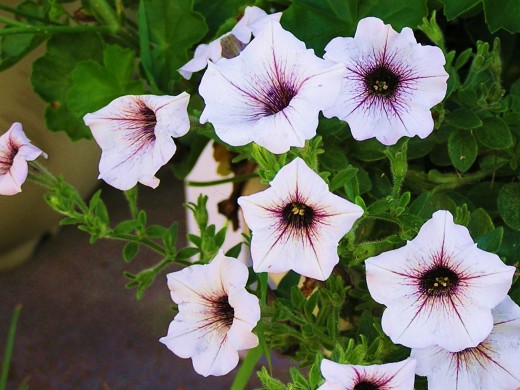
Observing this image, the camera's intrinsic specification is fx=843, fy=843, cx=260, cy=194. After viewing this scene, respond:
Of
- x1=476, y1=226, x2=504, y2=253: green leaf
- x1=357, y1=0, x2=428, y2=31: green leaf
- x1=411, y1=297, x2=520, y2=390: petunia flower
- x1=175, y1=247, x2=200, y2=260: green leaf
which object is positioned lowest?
x1=175, y1=247, x2=200, y2=260: green leaf

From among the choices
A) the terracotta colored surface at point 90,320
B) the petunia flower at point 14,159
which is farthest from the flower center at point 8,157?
the terracotta colored surface at point 90,320

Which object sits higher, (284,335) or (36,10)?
(36,10)

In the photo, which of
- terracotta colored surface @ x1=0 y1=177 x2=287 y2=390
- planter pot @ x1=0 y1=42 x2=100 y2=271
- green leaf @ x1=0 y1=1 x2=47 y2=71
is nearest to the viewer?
green leaf @ x1=0 y1=1 x2=47 y2=71

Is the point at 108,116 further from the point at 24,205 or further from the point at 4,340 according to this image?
the point at 4,340

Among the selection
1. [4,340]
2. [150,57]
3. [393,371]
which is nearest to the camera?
[393,371]

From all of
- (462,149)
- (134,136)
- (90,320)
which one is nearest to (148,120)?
(134,136)

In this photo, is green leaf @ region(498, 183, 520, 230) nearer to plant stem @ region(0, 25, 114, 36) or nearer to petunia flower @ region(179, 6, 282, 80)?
petunia flower @ region(179, 6, 282, 80)

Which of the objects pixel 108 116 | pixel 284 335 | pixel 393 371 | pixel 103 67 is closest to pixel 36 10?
pixel 103 67

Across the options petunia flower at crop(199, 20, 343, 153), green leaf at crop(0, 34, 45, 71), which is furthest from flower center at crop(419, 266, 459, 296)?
green leaf at crop(0, 34, 45, 71)
